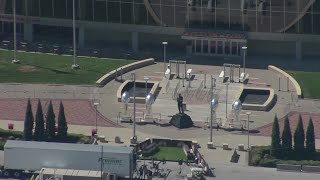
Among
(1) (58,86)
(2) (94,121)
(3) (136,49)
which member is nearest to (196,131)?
(2) (94,121)

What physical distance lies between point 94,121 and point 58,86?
12.2m

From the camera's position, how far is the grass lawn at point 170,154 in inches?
5300

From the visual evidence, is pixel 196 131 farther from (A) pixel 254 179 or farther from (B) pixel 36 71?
(B) pixel 36 71

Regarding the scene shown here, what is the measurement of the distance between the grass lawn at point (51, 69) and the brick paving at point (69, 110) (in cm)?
701

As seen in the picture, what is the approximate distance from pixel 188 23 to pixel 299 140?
39.5m

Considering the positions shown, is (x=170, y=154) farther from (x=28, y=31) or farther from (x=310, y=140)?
(x=28, y=31)

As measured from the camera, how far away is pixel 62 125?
137875mm

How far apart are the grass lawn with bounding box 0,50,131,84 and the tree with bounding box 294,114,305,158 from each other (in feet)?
103

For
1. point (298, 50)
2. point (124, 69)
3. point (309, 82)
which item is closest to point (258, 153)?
point (309, 82)

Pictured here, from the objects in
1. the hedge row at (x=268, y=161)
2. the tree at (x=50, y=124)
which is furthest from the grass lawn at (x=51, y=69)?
the hedge row at (x=268, y=161)

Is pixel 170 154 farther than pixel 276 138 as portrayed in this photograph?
Yes

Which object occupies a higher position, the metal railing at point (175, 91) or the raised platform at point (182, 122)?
the metal railing at point (175, 91)

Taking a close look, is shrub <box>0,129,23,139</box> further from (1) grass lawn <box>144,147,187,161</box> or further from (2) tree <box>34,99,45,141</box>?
(1) grass lawn <box>144,147,187,161</box>

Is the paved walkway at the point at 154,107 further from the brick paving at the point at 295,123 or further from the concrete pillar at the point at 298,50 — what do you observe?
the concrete pillar at the point at 298,50
